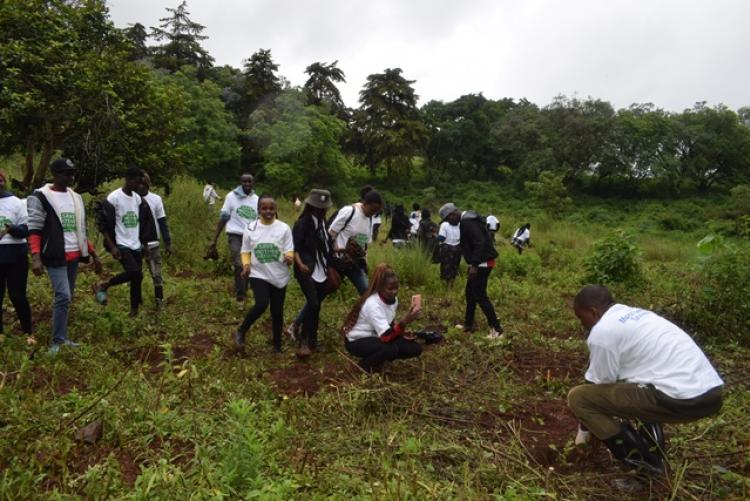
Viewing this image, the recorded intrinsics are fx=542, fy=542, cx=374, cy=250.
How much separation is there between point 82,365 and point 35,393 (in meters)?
0.60

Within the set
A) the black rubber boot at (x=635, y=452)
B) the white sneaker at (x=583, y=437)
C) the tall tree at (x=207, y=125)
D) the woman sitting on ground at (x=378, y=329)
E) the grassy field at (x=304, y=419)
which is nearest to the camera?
the grassy field at (x=304, y=419)

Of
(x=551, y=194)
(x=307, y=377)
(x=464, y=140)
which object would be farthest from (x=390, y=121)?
(x=307, y=377)

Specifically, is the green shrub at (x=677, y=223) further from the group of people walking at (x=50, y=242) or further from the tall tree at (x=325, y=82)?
the group of people walking at (x=50, y=242)

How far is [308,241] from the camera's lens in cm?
527

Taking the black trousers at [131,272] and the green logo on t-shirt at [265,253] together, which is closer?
the green logo on t-shirt at [265,253]

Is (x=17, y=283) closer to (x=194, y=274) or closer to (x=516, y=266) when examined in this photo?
(x=194, y=274)

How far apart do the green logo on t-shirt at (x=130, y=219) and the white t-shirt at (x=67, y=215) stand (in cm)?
74

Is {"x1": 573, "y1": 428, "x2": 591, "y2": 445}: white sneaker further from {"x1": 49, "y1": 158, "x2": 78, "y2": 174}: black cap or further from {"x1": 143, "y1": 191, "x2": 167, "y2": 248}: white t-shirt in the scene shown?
{"x1": 143, "y1": 191, "x2": 167, "y2": 248}: white t-shirt

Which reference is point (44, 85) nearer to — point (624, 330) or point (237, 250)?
point (237, 250)

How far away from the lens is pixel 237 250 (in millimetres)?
7125

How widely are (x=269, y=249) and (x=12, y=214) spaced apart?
222 centimetres

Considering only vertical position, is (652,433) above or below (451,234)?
below

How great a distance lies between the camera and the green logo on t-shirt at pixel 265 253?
509 centimetres

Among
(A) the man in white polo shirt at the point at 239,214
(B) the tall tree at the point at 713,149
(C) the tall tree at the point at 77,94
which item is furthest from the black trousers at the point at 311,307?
(B) the tall tree at the point at 713,149
